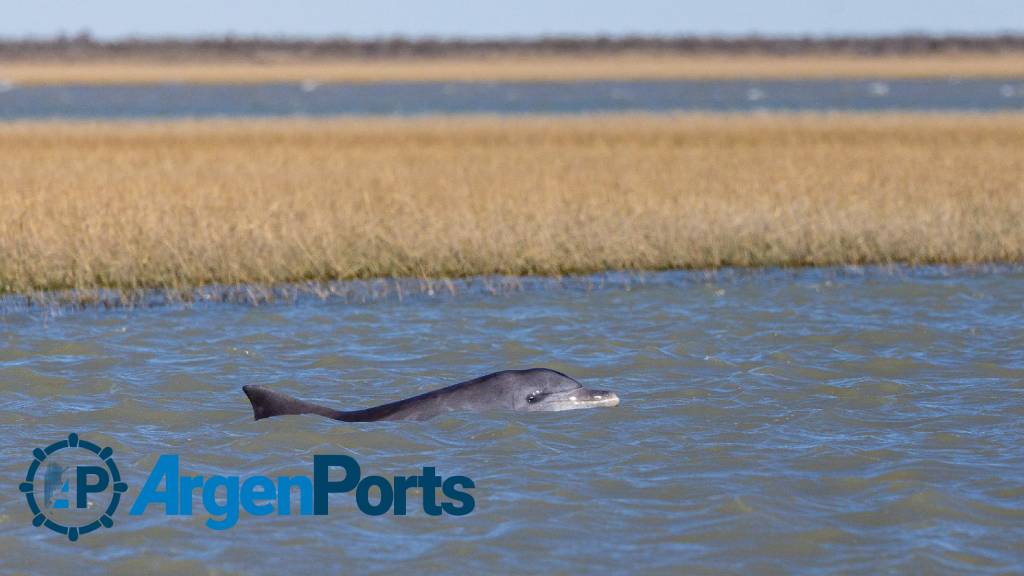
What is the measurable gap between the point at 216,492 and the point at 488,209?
1131 centimetres

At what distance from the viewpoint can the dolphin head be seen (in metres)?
9.51

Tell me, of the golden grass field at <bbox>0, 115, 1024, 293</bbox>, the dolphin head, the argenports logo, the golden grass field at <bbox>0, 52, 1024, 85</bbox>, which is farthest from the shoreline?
the golden grass field at <bbox>0, 52, 1024, 85</bbox>

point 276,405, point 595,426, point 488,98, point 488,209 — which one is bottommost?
point 595,426

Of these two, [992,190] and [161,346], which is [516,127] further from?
[161,346]

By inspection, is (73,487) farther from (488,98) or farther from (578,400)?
(488,98)

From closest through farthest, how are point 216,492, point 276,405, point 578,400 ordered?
point 216,492 → point 276,405 → point 578,400

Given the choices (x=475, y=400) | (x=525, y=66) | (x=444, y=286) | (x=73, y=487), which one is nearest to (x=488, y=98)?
(x=444, y=286)

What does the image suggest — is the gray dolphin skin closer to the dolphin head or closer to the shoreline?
the dolphin head

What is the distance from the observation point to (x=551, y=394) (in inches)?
375

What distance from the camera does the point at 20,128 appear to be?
3850cm

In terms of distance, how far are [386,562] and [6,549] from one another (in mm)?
1922

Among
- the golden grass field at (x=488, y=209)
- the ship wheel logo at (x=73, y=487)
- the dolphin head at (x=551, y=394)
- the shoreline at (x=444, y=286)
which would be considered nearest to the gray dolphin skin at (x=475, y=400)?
the dolphin head at (x=551, y=394)

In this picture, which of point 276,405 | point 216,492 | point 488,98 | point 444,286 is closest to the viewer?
point 216,492

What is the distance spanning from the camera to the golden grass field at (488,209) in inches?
629
